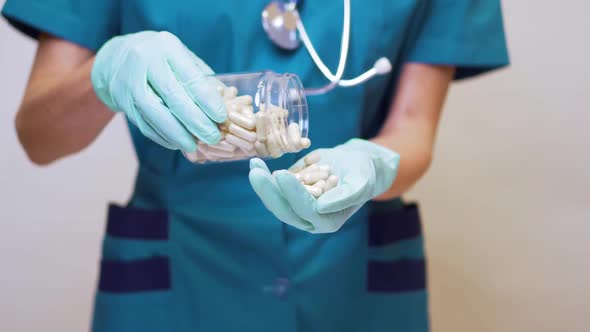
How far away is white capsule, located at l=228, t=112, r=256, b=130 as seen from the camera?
2.02 feet

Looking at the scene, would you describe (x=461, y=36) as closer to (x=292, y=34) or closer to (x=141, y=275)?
(x=292, y=34)

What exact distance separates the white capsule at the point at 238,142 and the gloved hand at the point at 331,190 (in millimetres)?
38

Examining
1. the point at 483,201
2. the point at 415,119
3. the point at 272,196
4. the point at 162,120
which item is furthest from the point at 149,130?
the point at 483,201

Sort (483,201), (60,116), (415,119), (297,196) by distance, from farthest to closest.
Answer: (483,201)
(415,119)
(60,116)
(297,196)

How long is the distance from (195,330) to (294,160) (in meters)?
0.24

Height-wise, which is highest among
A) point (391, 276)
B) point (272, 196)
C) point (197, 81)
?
point (197, 81)

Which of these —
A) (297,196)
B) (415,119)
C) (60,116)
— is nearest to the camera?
(297,196)

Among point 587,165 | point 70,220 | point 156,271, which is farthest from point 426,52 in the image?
point 70,220

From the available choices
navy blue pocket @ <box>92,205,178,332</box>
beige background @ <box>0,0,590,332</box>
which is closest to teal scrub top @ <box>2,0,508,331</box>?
navy blue pocket @ <box>92,205,178,332</box>

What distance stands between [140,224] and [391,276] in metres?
0.32

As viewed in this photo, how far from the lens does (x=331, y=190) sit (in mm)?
634

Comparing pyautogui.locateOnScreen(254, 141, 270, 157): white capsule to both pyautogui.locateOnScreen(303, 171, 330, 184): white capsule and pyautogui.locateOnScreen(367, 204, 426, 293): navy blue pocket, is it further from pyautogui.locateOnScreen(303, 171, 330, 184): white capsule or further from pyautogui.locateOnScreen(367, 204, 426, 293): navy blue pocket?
pyautogui.locateOnScreen(367, 204, 426, 293): navy blue pocket

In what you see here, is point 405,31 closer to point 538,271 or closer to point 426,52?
point 426,52

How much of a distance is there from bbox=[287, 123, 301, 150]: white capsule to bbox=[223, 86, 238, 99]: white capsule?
7cm
